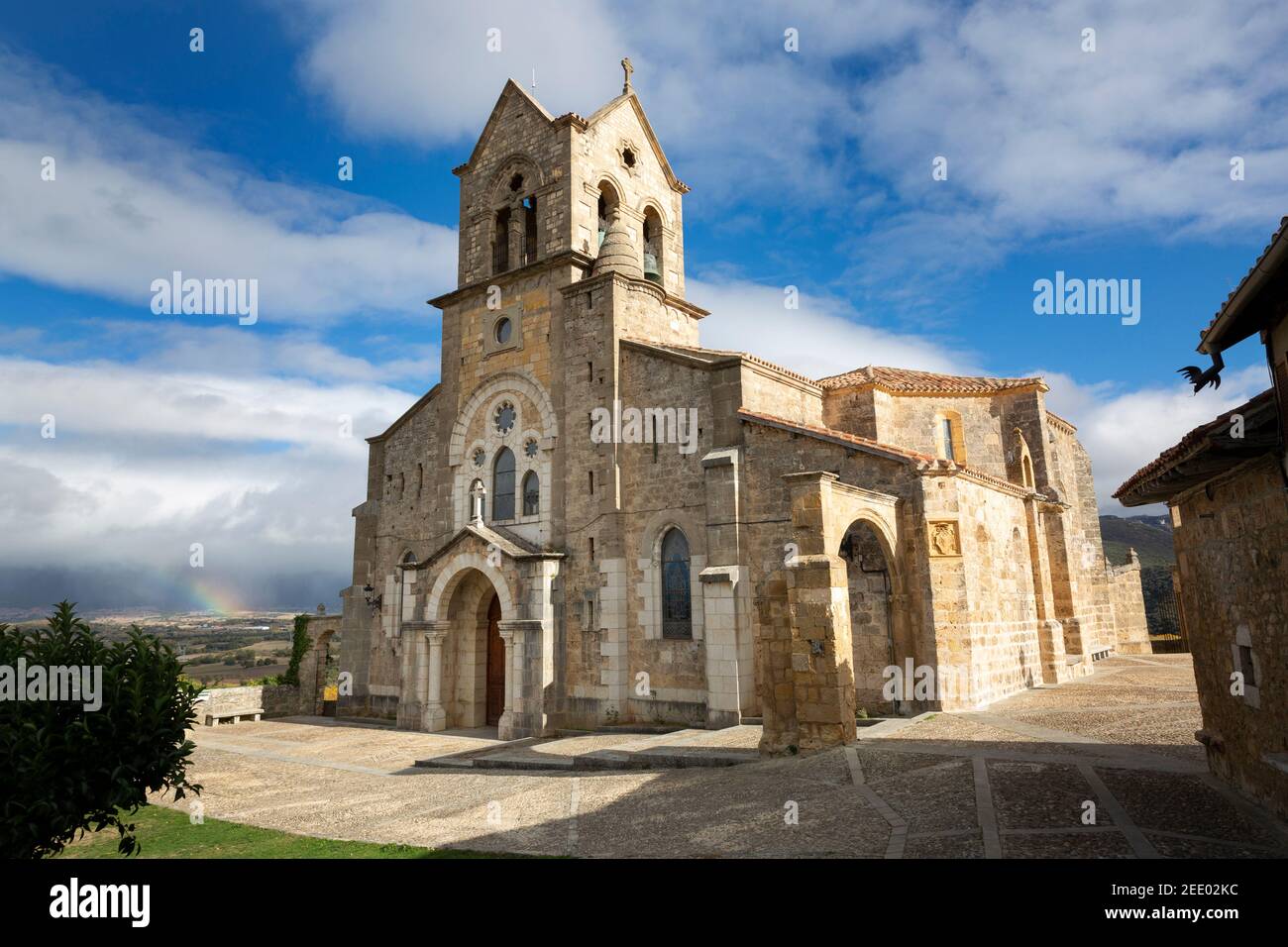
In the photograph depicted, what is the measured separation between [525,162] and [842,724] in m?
18.6

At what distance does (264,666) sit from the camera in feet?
217

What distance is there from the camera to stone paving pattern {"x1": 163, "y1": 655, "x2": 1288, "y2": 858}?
23.6ft

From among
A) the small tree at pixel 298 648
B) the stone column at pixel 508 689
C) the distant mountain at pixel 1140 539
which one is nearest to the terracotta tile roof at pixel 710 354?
the stone column at pixel 508 689

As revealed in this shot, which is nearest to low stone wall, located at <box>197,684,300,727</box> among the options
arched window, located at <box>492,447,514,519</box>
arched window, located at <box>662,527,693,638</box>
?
arched window, located at <box>492,447,514,519</box>

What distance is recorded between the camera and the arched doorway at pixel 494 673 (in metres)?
21.1

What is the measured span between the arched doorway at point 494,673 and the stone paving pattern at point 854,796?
4.42 metres

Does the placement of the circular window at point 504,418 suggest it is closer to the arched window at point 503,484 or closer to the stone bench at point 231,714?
the arched window at point 503,484

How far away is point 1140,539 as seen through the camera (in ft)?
278

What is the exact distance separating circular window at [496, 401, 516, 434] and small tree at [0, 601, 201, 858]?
13.7m

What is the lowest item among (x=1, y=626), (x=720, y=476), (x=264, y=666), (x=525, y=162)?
(x=264, y=666)
